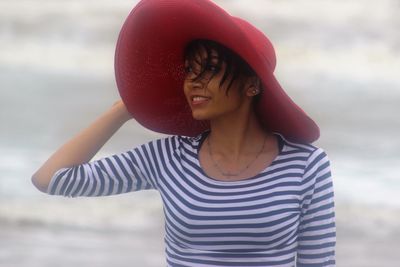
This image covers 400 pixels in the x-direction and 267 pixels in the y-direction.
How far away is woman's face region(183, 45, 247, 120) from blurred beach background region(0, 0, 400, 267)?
4.87 ft

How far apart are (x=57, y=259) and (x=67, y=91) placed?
2539 mm

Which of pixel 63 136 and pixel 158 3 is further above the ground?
pixel 63 136

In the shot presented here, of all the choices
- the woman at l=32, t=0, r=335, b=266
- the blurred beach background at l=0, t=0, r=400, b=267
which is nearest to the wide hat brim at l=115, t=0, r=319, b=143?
the woman at l=32, t=0, r=335, b=266

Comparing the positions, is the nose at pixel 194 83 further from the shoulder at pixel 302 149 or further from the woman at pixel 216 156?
the shoulder at pixel 302 149

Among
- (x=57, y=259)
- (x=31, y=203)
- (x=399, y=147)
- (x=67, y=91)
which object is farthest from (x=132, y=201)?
(x=67, y=91)

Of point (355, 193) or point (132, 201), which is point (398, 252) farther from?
point (132, 201)

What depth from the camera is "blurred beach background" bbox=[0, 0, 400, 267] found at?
274 centimetres

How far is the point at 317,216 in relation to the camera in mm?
1131

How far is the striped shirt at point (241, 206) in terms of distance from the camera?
1095mm

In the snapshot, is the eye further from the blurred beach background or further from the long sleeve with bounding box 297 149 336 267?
the blurred beach background

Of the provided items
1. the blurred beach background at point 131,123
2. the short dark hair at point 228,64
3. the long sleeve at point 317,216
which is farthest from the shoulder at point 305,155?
the blurred beach background at point 131,123

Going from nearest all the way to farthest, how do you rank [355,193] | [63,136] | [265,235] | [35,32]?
[265,235] → [355,193] → [63,136] → [35,32]

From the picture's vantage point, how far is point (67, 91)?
16.3 feet

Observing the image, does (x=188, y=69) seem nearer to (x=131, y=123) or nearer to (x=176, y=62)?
(x=176, y=62)
